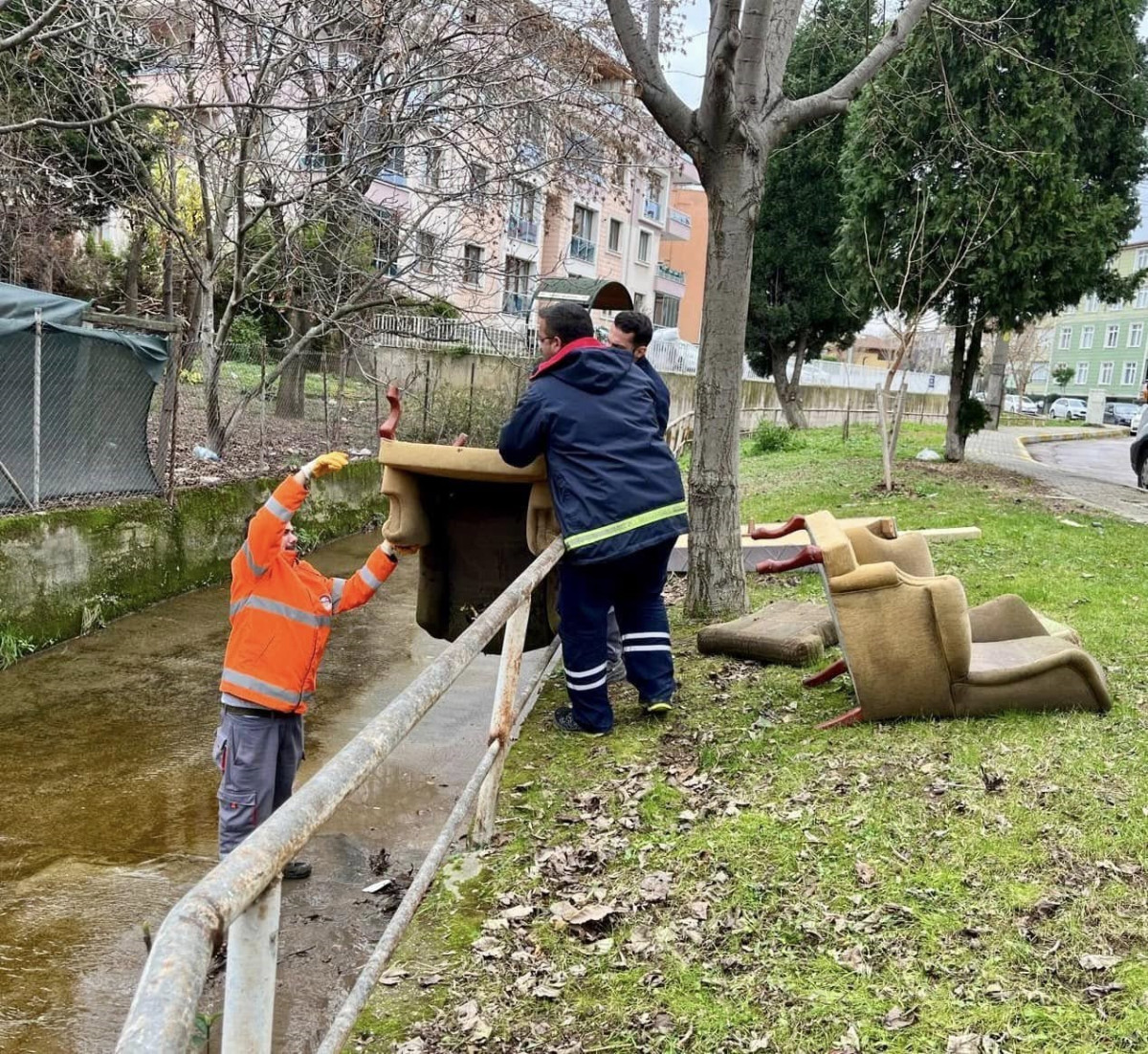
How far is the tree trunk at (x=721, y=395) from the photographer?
644 cm

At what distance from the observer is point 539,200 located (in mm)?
19844

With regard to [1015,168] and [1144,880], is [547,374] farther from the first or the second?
[1015,168]

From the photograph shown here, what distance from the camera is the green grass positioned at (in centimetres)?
264

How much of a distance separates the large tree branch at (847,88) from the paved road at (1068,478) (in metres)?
6.78

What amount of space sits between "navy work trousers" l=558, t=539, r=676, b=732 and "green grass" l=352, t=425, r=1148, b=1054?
0.17 metres

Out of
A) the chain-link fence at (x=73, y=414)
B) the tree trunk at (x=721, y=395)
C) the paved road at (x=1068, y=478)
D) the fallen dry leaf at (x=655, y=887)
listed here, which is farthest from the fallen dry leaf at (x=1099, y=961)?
the paved road at (x=1068, y=478)

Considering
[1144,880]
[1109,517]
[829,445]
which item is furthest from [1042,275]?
[1144,880]

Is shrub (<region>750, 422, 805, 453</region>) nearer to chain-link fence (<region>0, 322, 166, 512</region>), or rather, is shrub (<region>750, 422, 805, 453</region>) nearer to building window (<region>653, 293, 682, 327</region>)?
chain-link fence (<region>0, 322, 166, 512</region>)

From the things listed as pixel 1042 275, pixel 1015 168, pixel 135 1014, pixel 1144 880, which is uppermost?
pixel 1015 168

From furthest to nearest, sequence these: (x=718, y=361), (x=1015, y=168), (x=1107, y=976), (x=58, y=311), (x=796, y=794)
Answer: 1. (x=1015, y=168)
2. (x=58, y=311)
3. (x=718, y=361)
4. (x=796, y=794)
5. (x=1107, y=976)

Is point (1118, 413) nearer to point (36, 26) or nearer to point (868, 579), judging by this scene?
point (868, 579)

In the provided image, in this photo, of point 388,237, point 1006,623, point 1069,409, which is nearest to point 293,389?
point 388,237

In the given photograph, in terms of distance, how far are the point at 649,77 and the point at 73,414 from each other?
18.4ft

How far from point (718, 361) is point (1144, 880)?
4.15 meters
